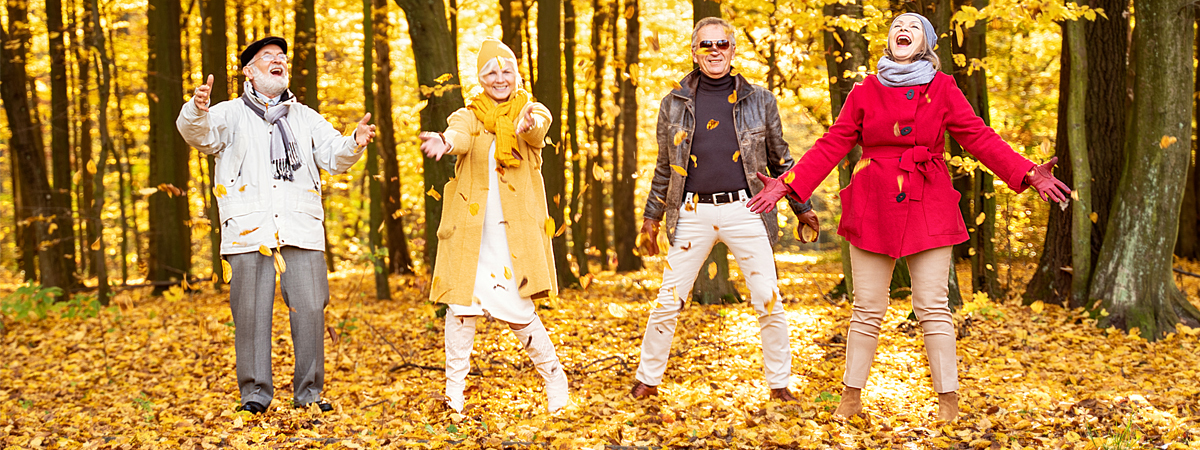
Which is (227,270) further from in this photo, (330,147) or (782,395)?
(782,395)

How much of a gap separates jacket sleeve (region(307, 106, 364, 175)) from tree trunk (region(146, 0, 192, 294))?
6568mm

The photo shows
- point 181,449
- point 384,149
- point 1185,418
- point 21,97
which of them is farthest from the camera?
point 384,149

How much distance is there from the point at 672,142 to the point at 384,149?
27.4 ft

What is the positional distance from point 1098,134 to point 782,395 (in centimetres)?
481

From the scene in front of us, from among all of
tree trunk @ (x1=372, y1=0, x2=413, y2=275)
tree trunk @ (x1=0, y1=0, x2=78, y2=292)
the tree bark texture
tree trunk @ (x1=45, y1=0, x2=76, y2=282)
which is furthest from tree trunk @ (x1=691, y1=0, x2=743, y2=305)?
tree trunk @ (x1=0, y1=0, x2=78, y2=292)

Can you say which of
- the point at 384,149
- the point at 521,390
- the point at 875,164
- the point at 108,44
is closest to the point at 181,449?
the point at 521,390

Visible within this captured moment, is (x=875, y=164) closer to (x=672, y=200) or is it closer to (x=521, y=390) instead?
(x=672, y=200)

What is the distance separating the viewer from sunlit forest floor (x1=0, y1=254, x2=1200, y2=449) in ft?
11.9

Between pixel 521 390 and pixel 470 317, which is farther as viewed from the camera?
pixel 521 390

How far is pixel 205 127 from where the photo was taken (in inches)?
155

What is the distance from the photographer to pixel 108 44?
40.5 feet

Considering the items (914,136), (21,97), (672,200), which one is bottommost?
(672,200)

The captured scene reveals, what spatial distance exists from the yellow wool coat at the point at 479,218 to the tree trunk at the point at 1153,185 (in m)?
4.70

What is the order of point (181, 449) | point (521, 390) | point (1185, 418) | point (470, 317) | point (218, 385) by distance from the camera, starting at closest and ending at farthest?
point (181, 449), point (1185, 418), point (470, 317), point (521, 390), point (218, 385)
